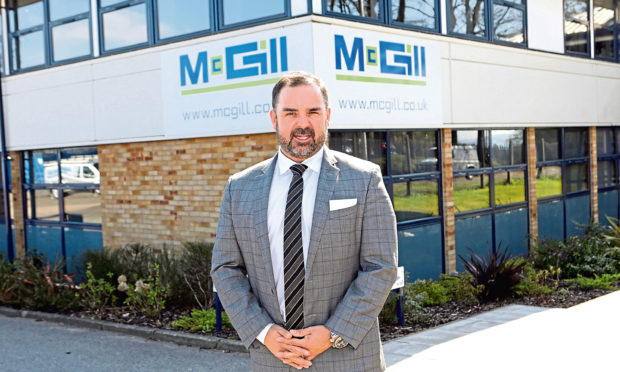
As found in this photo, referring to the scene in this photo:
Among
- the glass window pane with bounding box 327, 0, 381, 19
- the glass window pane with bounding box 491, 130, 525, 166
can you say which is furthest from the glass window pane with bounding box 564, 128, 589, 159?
the glass window pane with bounding box 327, 0, 381, 19

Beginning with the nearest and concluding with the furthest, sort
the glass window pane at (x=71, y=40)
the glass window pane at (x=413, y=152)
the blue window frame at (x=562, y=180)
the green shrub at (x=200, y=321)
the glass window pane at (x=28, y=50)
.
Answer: the green shrub at (x=200, y=321)
the glass window pane at (x=413, y=152)
the glass window pane at (x=71, y=40)
the glass window pane at (x=28, y=50)
the blue window frame at (x=562, y=180)

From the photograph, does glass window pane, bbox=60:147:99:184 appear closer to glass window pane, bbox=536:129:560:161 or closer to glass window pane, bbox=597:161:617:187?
glass window pane, bbox=536:129:560:161

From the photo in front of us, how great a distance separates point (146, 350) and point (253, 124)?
3042 millimetres

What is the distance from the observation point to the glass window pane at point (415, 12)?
952 centimetres

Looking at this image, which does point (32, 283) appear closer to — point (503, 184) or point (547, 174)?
point (503, 184)

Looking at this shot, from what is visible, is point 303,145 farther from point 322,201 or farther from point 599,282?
point 599,282

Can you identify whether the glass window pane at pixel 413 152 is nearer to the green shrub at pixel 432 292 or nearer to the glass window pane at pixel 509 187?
the green shrub at pixel 432 292

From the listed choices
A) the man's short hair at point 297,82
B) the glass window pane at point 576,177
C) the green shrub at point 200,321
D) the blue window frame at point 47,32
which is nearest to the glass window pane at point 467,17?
the glass window pane at point 576,177

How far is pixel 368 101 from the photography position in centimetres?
884

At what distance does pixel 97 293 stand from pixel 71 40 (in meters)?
4.58

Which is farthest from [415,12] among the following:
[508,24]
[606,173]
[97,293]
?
[606,173]

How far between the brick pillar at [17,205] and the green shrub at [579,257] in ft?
30.1

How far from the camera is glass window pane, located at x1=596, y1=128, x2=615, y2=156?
14727 millimetres

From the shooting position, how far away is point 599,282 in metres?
9.98
